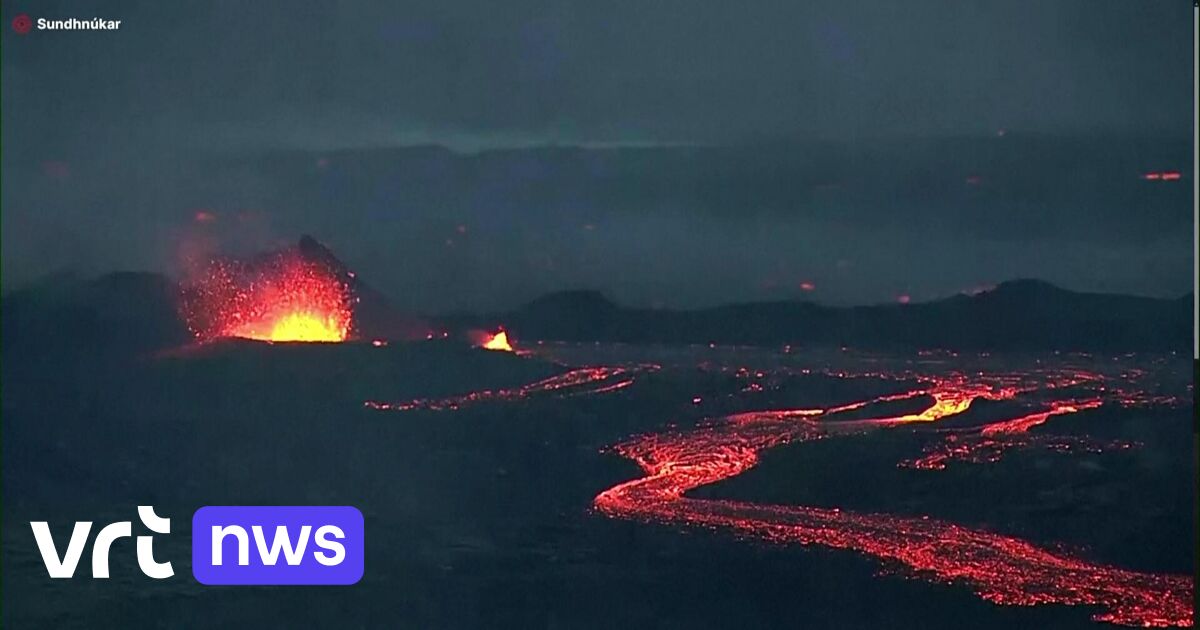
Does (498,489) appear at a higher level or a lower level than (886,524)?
higher

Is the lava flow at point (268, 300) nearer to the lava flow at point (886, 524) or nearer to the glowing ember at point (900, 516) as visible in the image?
the glowing ember at point (900, 516)

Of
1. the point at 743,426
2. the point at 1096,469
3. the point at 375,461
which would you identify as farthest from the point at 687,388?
the point at 1096,469

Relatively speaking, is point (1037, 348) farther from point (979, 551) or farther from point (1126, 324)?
point (979, 551)

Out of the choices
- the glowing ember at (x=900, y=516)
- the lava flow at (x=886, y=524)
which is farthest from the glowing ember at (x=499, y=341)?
the lava flow at (x=886, y=524)

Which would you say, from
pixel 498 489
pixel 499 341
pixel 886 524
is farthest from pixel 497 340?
pixel 886 524

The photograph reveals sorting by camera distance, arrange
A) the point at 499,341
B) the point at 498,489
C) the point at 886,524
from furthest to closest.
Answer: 1. the point at 499,341
2. the point at 498,489
3. the point at 886,524

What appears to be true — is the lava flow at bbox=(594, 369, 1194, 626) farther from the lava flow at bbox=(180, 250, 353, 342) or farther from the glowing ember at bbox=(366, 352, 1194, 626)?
the lava flow at bbox=(180, 250, 353, 342)

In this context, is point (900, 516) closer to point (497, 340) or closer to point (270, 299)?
point (497, 340)
